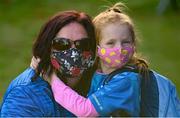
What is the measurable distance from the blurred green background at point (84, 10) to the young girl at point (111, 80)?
5113 millimetres

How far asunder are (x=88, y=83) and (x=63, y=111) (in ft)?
0.82

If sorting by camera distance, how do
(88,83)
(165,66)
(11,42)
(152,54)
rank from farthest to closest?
(11,42)
(152,54)
(165,66)
(88,83)

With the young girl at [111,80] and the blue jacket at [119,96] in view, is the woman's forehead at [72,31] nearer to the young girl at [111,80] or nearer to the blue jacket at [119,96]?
the young girl at [111,80]

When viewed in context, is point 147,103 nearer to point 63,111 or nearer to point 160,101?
point 160,101

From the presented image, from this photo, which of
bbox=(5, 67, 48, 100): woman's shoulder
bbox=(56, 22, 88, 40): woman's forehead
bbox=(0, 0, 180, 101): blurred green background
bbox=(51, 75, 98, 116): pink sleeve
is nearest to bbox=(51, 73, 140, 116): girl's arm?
bbox=(51, 75, 98, 116): pink sleeve

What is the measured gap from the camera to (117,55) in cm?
338

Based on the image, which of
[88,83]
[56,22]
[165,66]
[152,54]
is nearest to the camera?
[56,22]

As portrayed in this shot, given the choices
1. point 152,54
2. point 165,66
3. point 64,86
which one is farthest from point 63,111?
point 152,54

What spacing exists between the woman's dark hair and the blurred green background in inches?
199

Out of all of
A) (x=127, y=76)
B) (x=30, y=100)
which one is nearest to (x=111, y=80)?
(x=127, y=76)

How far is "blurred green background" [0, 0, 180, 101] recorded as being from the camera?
984cm

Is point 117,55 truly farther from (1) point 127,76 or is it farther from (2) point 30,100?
(2) point 30,100

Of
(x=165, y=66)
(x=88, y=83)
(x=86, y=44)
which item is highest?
(x=86, y=44)

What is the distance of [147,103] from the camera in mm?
3291
